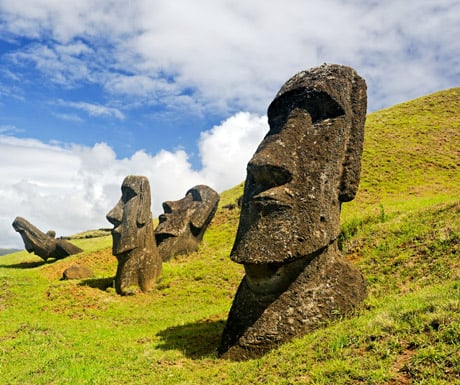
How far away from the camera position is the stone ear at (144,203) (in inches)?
626

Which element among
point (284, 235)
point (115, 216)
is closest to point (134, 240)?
point (115, 216)

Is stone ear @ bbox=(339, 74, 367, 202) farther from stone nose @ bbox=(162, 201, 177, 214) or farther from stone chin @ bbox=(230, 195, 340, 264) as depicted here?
stone nose @ bbox=(162, 201, 177, 214)

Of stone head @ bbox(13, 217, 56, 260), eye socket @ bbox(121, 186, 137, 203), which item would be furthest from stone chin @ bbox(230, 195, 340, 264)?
stone head @ bbox(13, 217, 56, 260)

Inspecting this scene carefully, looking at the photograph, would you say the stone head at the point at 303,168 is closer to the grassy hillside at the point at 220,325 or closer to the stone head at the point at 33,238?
the grassy hillside at the point at 220,325

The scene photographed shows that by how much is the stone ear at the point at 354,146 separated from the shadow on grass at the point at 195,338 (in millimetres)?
3977

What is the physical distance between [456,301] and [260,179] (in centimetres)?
373

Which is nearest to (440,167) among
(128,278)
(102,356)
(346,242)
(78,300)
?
(346,242)

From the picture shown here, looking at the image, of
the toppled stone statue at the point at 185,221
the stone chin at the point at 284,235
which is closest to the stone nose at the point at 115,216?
the toppled stone statue at the point at 185,221

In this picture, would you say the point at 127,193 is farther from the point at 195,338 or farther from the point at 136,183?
the point at 195,338

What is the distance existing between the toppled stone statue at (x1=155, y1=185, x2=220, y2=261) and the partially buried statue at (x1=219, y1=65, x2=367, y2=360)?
13.3 m

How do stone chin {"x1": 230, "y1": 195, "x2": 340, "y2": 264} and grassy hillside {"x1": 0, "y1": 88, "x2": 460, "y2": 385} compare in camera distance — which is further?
stone chin {"x1": 230, "y1": 195, "x2": 340, "y2": 264}

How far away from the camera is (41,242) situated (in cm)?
2477

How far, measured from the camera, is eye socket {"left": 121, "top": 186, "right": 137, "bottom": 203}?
53.6ft

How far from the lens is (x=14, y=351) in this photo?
8.70m
